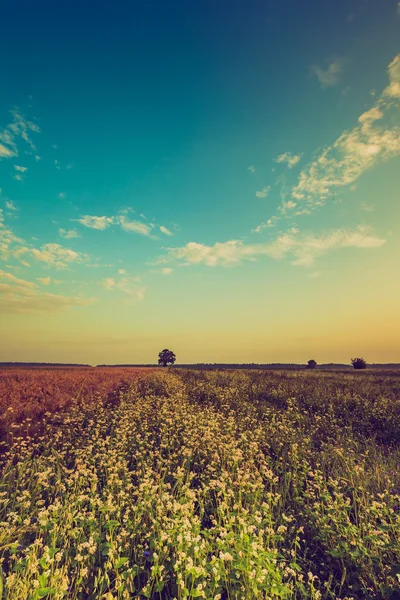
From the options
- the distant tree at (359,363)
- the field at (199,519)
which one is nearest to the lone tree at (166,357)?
the distant tree at (359,363)

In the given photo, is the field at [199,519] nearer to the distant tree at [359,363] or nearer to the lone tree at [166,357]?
the distant tree at [359,363]

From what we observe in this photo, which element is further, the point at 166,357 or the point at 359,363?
the point at 166,357

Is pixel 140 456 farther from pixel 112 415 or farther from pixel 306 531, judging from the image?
pixel 112 415

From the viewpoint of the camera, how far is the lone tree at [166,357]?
99.0m

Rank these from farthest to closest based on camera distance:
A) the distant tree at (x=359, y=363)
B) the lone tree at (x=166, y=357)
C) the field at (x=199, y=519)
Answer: the lone tree at (x=166, y=357) → the distant tree at (x=359, y=363) → the field at (x=199, y=519)

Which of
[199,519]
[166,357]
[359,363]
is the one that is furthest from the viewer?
[166,357]

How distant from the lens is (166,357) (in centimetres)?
9931

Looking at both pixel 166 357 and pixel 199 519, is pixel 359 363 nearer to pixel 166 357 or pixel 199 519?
pixel 166 357

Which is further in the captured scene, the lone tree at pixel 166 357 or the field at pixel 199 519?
the lone tree at pixel 166 357

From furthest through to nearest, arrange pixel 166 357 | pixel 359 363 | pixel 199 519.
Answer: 1. pixel 166 357
2. pixel 359 363
3. pixel 199 519

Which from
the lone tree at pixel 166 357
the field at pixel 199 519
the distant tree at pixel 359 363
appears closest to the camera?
the field at pixel 199 519

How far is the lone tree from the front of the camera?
9902cm

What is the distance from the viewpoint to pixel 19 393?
46.3 ft

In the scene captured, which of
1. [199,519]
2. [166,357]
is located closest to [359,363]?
[166,357]
